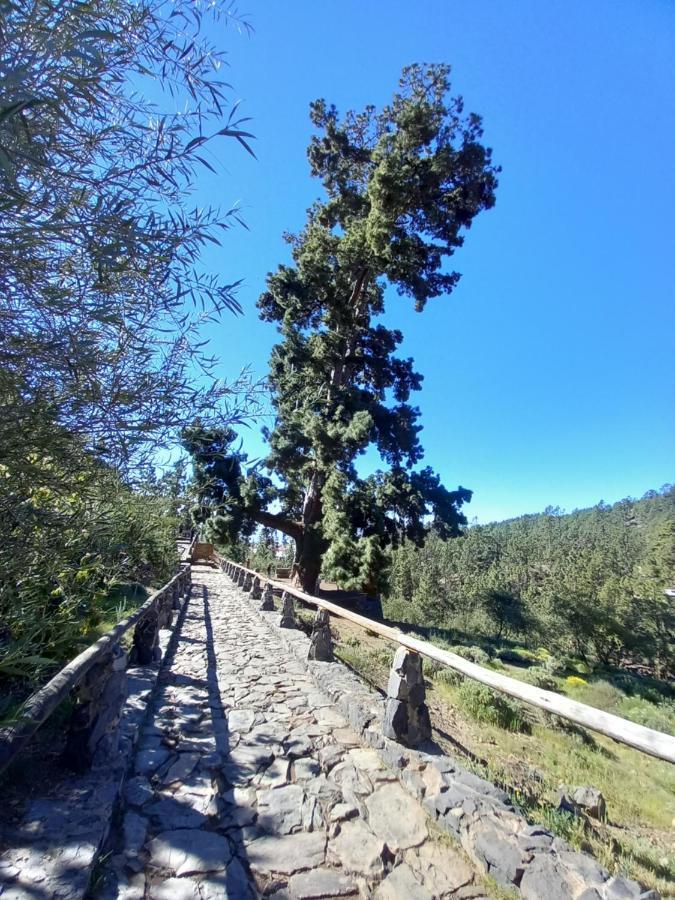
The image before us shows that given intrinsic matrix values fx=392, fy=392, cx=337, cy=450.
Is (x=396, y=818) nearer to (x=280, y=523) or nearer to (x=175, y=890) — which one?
(x=175, y=890)

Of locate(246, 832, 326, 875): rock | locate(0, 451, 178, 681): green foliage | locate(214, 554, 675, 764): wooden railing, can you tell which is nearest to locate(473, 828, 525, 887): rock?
locate(214, 554, 675, 764): wooden railing

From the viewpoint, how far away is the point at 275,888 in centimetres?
190

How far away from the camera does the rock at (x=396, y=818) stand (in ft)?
7.39

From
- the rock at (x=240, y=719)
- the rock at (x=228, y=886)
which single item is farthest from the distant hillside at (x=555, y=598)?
the rock at (x=228, y=886)

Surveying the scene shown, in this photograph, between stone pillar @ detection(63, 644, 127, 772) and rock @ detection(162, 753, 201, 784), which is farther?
rock @ detection(162, 753, 201, 784)

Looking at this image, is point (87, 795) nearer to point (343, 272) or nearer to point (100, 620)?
point (100, 620)

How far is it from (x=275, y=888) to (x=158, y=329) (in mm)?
2713

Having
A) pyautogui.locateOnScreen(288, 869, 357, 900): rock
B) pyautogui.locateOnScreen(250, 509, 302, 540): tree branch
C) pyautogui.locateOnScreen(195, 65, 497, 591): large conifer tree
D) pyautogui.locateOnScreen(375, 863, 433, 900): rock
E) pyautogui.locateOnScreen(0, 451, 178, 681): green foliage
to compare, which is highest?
pyautogui.locateOnScreen(195, 65, 497, 591): large conifer tree

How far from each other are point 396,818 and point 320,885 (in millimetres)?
683

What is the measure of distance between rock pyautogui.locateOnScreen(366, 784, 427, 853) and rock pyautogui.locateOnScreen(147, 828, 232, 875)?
0.89m

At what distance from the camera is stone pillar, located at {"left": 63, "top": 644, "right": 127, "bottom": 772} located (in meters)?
2.37

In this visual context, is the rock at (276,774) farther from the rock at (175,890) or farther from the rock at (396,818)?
A: the rock at (175,890)

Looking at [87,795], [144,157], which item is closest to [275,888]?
[87,795]

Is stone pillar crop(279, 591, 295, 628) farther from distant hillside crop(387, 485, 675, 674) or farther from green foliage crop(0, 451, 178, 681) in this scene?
distant hillside crop(387, 485, 675, 674)
